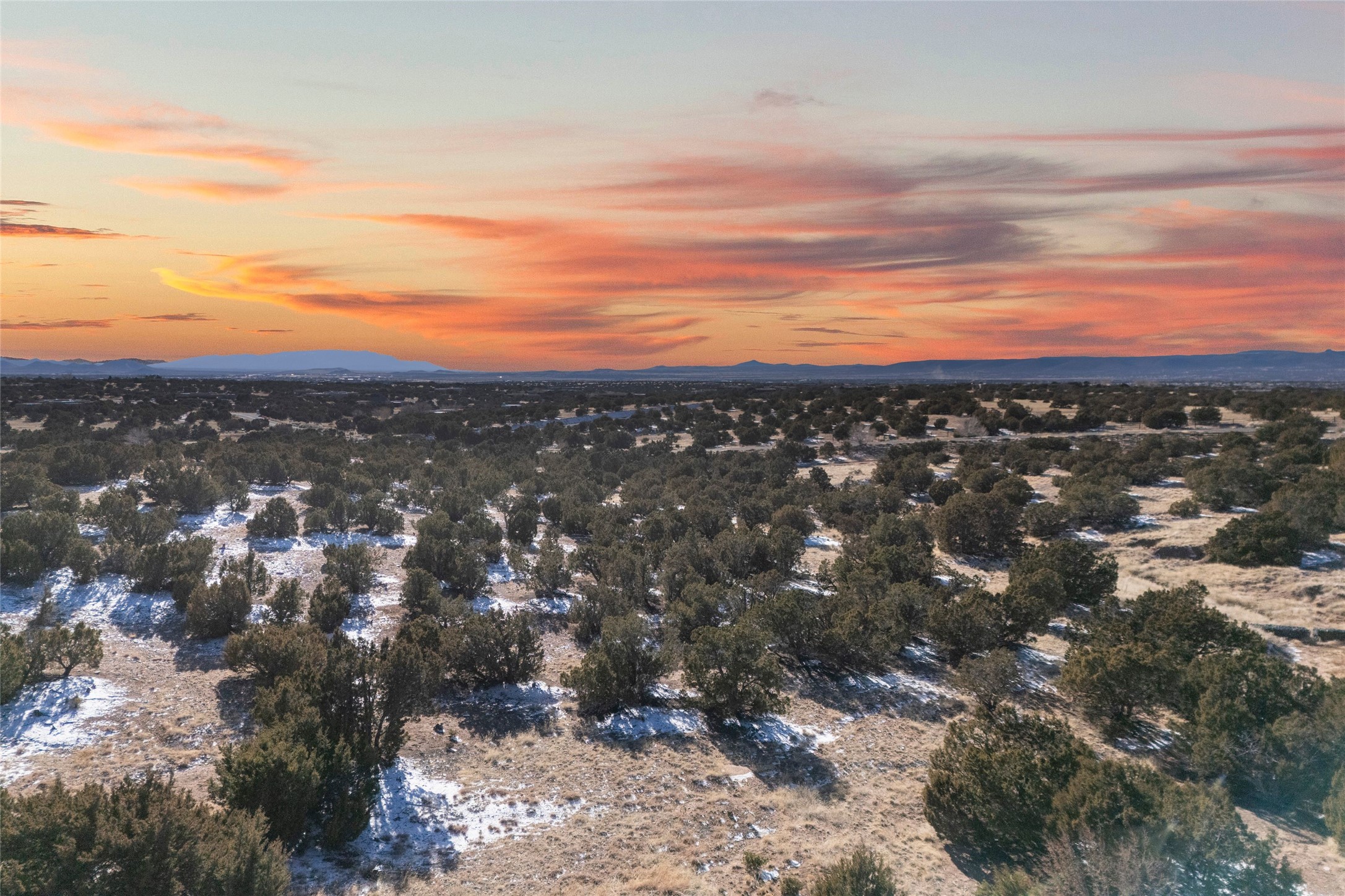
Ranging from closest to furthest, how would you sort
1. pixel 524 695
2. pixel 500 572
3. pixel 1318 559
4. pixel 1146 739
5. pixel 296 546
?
1. pixel 1146 739
2. pixel 524 695
3. pixel 1318 559
4. pixel 296 546
5. pixel 500 572

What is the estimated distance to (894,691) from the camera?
12.1 metres

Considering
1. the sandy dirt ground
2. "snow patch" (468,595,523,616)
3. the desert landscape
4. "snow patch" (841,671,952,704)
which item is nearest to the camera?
the sandy dirt ground

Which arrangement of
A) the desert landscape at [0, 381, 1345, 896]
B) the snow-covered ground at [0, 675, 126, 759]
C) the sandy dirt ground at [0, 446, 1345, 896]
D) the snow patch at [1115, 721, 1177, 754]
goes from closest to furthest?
the sandy dirt ground at [0, 446, 1345, 896] < the desert landscape at [0, 381, 1345, 896] < the snow-covered ground at [0, 675, 126, 759] < the snow patch at [1115, 721, 1177, 754]

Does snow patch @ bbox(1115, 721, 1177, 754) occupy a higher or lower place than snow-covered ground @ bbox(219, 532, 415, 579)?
lower

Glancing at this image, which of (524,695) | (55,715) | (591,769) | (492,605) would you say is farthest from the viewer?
(492,605)

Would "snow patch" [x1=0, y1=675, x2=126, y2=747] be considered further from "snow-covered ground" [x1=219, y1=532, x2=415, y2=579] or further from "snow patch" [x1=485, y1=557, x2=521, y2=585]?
A: "snow patch" [x1=485, y1=557, x2=521, y2=585]

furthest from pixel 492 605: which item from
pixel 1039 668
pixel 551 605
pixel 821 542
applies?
pixel 1039 668

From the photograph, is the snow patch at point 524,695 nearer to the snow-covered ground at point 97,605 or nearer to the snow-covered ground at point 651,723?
the snow-covered ground at point 651,723

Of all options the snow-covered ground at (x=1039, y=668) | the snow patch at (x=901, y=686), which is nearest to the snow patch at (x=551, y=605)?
the snow patch at (x=901, y=686)

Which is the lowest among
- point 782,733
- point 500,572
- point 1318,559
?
point 782,733

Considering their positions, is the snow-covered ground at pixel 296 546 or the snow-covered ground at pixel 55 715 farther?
the snow-covered ground at pixel 296 546

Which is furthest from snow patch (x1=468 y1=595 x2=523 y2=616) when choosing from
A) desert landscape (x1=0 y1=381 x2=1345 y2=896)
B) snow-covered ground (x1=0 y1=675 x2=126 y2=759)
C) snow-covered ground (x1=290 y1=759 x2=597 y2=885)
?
snow-covered ground (x1=0 y1=675 x2=126 y2=759)

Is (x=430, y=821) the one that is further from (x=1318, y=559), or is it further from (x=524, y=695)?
(x=1318, y=559)

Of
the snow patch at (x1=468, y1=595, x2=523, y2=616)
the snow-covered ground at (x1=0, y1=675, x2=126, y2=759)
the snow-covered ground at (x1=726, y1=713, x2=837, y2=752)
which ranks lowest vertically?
the snow-covered ground at (x1=726, y1=713, x2=837, y2=752)
